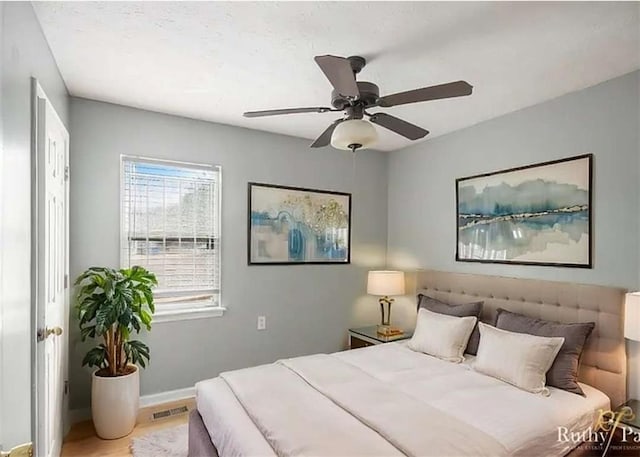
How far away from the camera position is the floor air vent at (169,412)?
314 cm

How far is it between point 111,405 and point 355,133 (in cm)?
249

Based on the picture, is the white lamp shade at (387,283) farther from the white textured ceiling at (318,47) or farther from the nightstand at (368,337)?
the white textured ceiling at (318,47)

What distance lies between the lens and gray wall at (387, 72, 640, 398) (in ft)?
8.41

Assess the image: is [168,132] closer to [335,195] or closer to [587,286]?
[335,195]

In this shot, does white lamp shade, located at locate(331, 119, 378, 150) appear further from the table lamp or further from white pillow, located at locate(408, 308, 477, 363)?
the table lamp

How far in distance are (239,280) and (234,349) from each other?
2.12 ft

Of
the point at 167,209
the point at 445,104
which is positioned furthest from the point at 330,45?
the point at 167,209

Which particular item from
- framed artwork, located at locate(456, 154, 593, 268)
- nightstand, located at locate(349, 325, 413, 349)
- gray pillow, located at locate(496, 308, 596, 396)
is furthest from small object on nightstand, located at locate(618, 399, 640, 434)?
nightstand, located at locate(349, 325, 413, 349)

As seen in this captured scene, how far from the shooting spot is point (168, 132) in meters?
3.41

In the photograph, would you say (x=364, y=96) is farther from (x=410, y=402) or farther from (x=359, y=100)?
(x=410, y=402)

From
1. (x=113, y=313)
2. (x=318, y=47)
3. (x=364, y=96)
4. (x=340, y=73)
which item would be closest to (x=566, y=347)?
(x=364, y=96)

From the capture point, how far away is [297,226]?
4062mm

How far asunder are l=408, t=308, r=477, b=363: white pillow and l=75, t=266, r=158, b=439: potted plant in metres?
2.14

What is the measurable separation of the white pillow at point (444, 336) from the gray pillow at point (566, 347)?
408 millimetres
